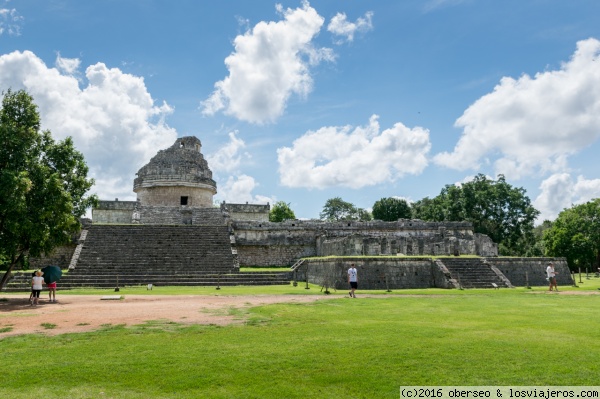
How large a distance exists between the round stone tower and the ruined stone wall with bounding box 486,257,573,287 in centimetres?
2017

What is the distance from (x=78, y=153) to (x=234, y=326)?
1016 centimetres

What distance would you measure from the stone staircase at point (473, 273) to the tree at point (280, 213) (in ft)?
106

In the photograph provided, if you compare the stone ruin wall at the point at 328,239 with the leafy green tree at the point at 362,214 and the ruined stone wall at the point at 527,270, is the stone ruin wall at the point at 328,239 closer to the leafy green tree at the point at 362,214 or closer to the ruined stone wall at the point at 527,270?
the ruined stone wall at the point at 527,270

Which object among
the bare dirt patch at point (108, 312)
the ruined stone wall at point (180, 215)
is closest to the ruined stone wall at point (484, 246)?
the ruined stone wall at point (180, 215)

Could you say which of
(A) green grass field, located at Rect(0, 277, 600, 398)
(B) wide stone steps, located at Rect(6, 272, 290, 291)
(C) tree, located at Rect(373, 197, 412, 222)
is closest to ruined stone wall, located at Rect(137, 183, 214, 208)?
(B) wide stone steps, located at Rect(6, 272, 290, 291)

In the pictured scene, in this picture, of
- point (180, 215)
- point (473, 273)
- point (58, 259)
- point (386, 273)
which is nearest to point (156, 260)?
point (58, 259)

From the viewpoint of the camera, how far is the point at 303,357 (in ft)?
A: 18.9

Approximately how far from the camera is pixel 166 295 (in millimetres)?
15195

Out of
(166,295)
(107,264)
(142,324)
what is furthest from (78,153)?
(142,324)

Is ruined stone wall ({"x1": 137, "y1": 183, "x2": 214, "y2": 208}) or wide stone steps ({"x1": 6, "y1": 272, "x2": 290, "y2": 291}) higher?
ruined stone wall ({"x1": 137, "y1": 183, "x2": 214, "y2": 208})

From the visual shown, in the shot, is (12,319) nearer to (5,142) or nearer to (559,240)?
(5,142)

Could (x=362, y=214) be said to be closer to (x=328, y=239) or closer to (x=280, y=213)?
(x=280, y=213)

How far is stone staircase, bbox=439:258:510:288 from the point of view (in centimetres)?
1823

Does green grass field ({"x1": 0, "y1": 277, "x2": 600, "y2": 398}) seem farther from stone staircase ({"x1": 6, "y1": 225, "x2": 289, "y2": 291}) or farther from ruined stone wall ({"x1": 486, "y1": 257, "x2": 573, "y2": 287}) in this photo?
ruined stone wall ({"x1": 486, "y1": 257, "x2": 573, "y2": 287})
